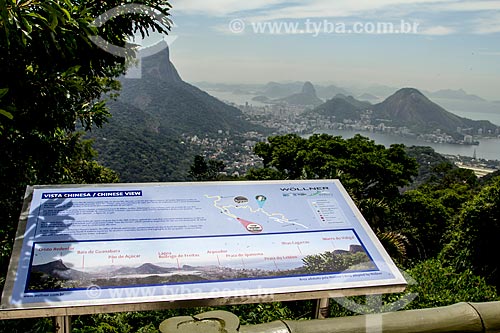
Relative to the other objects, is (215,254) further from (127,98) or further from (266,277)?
(127,98)

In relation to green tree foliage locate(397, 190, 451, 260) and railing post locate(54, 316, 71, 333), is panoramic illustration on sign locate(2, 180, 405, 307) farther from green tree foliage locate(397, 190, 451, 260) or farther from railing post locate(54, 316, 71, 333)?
green tree foliage locate(397, 190, 451, 260)

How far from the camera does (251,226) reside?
7.41 ft

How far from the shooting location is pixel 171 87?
57.2m

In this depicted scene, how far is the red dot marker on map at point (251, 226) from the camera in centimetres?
224

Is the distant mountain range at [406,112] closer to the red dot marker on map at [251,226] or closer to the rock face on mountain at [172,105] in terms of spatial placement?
the rock face on mountain at [172,105]

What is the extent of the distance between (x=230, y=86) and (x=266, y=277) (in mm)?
68710

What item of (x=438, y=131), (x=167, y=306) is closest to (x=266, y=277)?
(x=167, y=306)

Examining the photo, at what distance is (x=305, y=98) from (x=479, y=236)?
67480 millimetres

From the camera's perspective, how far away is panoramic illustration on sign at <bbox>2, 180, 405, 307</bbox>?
1.87 meters

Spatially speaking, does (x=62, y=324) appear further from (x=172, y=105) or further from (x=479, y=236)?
(x=172, y=105)

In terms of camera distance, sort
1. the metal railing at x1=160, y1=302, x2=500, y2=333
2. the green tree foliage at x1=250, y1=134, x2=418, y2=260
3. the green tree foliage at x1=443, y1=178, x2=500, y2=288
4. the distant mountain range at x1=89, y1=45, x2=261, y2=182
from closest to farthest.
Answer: the metal railing at x1=160, y1=302, x2=500, y2=333 → the green tree foliage at x1=443, y1=178, x2=500, y2=288 → the green tree foliage at x1=250, y1=134, x2=418, y2=260 → the distant mountain range at x1=89, y1=45, x2=261, y2=182

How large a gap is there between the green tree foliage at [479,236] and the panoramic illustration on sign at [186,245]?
3951 mm

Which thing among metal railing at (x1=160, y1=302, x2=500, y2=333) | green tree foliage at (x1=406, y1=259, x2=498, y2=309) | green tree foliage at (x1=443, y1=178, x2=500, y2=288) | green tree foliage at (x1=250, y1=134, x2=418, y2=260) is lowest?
green tree foliage at (x1=250, y1=134, x2=418, y2=260)

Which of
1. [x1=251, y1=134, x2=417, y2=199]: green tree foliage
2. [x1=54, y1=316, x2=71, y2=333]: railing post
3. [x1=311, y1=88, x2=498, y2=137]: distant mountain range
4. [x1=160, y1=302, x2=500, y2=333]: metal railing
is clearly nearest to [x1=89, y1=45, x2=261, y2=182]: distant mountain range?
[x1=251, y1=134, x2=417, y2=199]: green tree foliage
